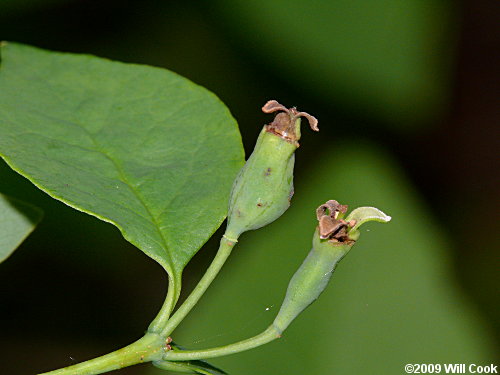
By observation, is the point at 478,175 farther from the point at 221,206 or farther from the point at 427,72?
the point at 221,206

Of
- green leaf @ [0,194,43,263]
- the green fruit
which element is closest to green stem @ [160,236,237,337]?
the green fruit

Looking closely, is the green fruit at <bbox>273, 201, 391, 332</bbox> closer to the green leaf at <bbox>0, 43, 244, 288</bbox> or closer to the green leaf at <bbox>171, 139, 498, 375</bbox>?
the green leaf at <bbox>0, 43, 244, 288</bbox>

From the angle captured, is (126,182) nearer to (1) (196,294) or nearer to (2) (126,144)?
(2) (126,144)

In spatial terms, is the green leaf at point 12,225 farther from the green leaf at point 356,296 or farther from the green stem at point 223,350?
the green leaf at point 356,296

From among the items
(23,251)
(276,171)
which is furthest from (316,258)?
(23,251)

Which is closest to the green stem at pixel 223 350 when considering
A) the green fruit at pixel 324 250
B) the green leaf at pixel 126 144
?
the green fruit at pixel 324 250
